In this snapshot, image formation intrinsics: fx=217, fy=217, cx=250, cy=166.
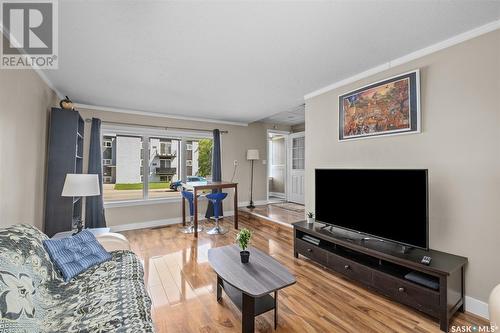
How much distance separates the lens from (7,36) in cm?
182

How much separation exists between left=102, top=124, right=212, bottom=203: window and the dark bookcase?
1.30 meters

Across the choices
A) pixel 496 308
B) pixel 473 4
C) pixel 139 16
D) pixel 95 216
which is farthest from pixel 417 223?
pixel 95 216

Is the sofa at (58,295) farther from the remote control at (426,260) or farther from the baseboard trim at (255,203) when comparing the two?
the baseboard trim at (255,203)

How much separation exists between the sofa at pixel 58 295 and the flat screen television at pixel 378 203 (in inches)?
83.6

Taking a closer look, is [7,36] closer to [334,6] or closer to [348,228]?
[334,6]

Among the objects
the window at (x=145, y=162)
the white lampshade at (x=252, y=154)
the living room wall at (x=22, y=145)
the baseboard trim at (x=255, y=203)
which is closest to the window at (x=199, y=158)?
the window at (x=145, y=162)

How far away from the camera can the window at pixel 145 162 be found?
4.34m

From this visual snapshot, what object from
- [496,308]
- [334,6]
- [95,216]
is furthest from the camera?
[95,216]

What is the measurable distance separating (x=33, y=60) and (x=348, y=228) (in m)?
3.85

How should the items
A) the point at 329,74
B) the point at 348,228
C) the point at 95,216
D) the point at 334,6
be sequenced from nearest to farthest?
the point at 334,6, the point at 348,228, the point at 329,74, the point at 95,216

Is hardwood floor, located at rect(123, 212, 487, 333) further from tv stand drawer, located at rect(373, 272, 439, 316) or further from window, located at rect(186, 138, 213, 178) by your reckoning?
window, located at rect(186, 138, 213, 178)

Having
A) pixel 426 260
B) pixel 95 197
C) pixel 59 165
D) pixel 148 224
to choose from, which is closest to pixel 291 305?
pixel 426 260

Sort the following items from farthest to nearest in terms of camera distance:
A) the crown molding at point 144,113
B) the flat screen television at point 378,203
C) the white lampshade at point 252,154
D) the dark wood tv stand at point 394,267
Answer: the white lampshade at point 252,154 < the crown molding at point 144,113 < the flat screen television at point 378,203 < the dark wood tv stand at point 394,267

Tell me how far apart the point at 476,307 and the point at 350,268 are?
97cm
